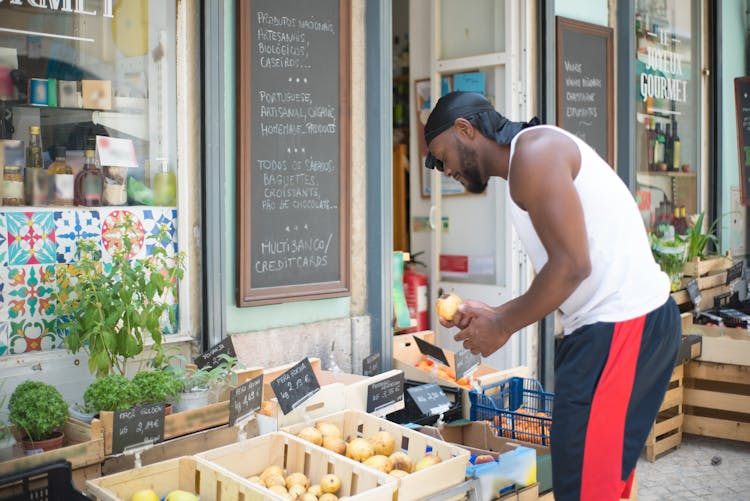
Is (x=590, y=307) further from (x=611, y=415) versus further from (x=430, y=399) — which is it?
(x=430, y=399)

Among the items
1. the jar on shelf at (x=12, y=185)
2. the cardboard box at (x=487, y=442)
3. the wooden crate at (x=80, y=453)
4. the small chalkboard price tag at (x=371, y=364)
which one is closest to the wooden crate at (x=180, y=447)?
the wooden crate at (x=80, y=453)

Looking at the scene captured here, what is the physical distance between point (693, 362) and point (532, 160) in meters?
4.50

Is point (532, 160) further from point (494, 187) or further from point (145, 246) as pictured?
point (494, 187)

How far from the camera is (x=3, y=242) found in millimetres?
3668

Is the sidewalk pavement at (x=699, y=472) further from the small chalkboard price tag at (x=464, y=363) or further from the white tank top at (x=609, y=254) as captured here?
the white tank top at (x=609, y=254)

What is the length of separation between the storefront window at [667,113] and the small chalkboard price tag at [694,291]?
1.18 metres

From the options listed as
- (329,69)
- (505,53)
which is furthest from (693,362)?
(329,69)

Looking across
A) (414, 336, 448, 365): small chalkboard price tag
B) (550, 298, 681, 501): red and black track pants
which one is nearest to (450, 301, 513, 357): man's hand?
(550, 298, 681, 501): red and black track pants

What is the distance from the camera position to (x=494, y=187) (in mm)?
6438

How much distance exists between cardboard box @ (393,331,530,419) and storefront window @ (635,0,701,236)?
11.5 ft

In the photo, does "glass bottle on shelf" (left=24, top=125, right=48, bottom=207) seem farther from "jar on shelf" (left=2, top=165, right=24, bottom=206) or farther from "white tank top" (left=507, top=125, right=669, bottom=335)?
"white tank top" (left=507, top=125, right=669, bottom=335)

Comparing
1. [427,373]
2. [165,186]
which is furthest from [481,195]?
[165,186]

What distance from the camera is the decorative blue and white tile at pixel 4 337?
12.1 feet

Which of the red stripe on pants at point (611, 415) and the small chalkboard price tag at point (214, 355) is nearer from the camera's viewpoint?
the red stripe on pants at point (611, 415)
